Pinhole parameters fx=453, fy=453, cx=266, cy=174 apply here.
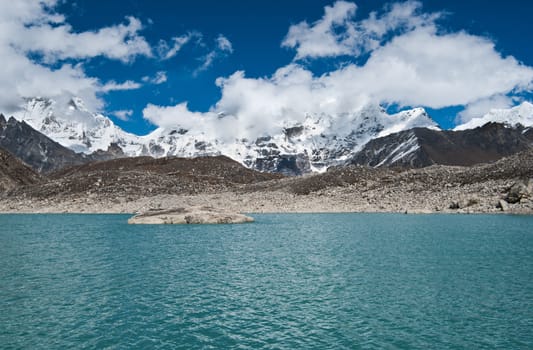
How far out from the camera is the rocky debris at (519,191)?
81394 mm

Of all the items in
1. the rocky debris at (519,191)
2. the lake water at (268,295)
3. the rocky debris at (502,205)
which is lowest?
the lake water at (268,295)

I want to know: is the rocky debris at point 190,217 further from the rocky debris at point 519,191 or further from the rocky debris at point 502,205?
the rocky debris at point 519,191

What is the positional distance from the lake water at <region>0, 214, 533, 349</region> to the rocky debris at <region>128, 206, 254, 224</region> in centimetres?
2303

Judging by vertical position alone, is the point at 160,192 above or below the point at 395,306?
above

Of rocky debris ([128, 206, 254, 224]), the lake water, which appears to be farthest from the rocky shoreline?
the lake water

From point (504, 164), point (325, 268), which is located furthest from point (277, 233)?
point (504, 164)

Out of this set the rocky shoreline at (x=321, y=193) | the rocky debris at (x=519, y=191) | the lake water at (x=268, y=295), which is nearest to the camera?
the lake water at (x=268, y=295)

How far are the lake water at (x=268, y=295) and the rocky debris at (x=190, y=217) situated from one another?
23026mm

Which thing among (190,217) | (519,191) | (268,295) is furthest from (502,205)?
(268,295)

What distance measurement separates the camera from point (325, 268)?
97.8 feet

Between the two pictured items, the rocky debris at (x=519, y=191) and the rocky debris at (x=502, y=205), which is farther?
the rocky debris at (x=519, y=191)

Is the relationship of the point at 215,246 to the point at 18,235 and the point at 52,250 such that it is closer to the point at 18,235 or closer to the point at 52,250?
the point at 52,250

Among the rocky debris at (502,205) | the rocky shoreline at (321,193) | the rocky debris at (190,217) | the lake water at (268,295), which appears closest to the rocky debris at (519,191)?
the rocky shoreline at (321,193)

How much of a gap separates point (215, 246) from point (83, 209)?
75.0 metres
